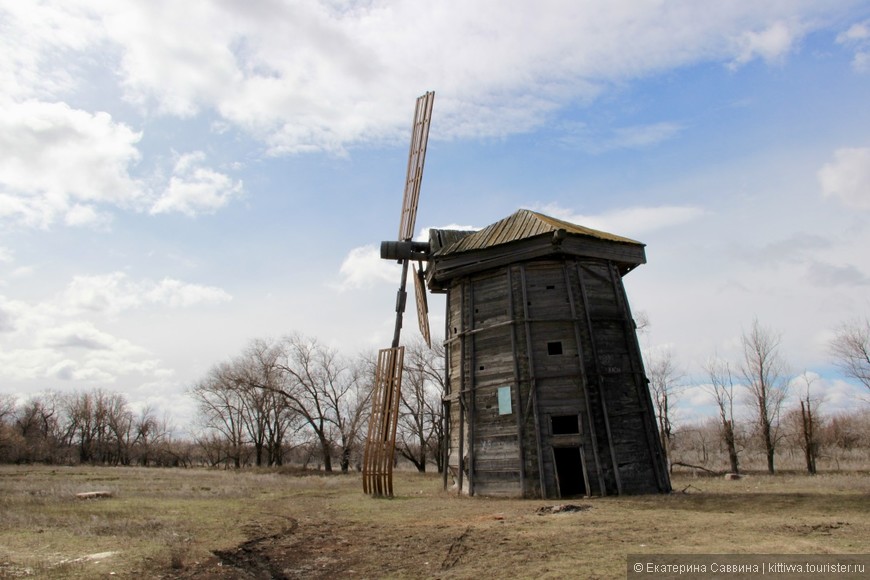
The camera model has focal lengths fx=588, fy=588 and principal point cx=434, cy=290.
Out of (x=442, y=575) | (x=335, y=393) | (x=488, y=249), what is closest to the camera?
(x=442, y=575)

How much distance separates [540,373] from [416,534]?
24.6 ft

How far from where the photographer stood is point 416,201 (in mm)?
23641

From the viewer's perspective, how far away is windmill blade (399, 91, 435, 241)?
931 inches

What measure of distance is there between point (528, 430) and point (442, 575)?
9.65 m

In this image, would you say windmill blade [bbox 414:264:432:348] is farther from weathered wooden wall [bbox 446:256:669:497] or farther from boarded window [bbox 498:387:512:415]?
boarded window [bbox 498:387:512:415]

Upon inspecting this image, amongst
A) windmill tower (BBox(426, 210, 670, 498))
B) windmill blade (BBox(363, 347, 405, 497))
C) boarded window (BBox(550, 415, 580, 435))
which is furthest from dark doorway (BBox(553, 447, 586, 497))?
windmill blade (BBox(363, 347, 405, 497))

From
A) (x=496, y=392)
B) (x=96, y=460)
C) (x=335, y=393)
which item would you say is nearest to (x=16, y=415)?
(x=96, y=460)

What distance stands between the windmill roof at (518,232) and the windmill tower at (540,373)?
0.22 ft

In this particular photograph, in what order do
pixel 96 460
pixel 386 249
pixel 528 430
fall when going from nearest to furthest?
pixel 528 430
pixel 386 249
pixel 96 460

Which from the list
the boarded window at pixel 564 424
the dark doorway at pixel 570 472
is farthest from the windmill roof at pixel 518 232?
the dark doorway at pixel 570 472

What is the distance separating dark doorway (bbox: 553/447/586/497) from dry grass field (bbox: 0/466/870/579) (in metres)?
3.88

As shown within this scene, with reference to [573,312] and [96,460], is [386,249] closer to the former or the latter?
[573,312]

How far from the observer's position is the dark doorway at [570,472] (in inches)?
770

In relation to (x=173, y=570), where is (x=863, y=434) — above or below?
below
